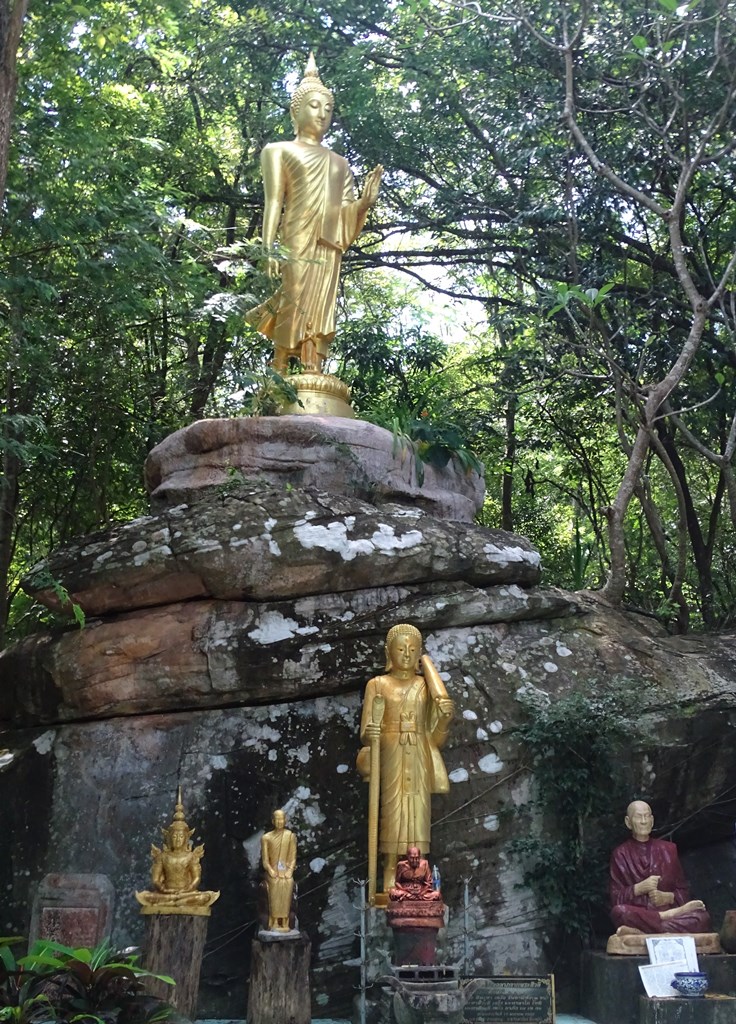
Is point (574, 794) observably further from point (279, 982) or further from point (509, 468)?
point (509, 468)

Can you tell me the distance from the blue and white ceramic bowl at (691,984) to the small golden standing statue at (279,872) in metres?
2.56

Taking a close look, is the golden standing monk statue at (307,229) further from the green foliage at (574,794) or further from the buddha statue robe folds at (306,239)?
the green foliage at (574,794)

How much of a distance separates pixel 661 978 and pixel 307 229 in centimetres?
732

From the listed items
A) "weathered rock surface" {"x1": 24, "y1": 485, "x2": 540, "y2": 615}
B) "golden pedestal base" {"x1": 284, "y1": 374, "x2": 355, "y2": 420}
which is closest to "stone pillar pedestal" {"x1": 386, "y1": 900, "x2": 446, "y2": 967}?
"weathered rock surface" {"x1": 24, "y1": 485, "x2": 540, "y2": 615}

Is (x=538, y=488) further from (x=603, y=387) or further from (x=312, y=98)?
(x=312, y=98)

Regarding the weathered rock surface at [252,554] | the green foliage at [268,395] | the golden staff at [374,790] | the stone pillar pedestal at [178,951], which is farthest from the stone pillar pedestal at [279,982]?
the green foliage at [268,395]

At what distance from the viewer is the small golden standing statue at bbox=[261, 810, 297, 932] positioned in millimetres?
6957

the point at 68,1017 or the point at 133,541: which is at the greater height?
the point at 133,541

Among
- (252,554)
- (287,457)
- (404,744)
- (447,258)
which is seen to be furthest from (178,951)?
(447,258)

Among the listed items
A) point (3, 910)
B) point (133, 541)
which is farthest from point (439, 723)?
point (3, 910)

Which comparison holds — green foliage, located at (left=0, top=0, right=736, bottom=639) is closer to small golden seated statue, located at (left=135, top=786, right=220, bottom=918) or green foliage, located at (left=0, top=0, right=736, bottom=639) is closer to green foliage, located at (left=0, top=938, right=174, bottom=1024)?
small golden seated statue, located at (left=135, top=786, right=220, bottom=918)

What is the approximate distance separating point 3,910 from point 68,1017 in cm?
321

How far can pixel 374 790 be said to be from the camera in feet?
25.6

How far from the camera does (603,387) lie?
42.3ft
